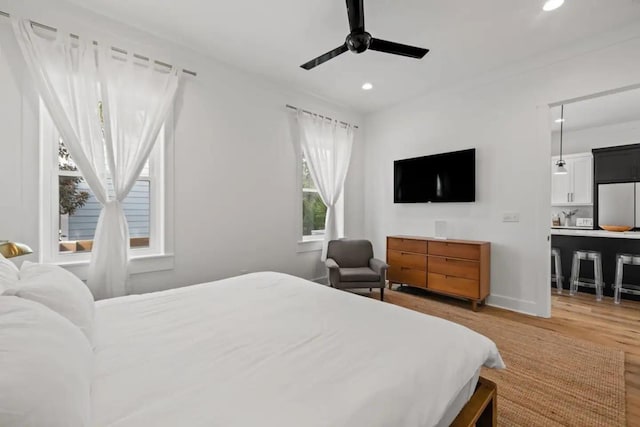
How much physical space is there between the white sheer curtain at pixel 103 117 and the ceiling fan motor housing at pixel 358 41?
185cm

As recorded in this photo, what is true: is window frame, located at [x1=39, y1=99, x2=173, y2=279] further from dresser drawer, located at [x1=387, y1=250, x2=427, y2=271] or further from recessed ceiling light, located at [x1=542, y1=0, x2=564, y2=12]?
recessed ceiling light, located at [x1=542, y1=0, x2=564, y2=12]

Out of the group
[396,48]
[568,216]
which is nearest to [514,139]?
[396,48]

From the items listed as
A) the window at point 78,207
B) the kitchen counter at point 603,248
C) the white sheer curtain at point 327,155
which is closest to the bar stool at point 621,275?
the kitchen counter at point 603,248

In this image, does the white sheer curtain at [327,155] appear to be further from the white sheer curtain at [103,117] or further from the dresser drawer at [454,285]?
the white sheer curtain at [103,117]

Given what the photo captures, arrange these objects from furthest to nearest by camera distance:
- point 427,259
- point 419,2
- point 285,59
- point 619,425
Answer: point 427,259, point 285,59, point 419,2, point 619,425

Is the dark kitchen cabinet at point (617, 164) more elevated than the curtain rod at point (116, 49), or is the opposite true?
the curtain rod at point (116, 49)

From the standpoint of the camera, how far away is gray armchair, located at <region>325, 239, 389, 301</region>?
3.65m

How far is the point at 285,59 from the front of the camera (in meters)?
3.30

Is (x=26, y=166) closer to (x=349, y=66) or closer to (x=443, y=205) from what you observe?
(x=349, y=66)

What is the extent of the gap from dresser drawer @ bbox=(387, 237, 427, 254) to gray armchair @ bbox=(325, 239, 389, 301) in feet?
1.11

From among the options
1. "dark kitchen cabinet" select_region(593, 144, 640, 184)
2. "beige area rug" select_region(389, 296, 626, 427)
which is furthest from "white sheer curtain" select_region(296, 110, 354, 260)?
"dark kitchen cabinet" select_region(593, 144, 640, 184)

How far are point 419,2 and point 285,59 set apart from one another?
1514mm

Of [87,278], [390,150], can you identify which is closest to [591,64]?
[390,150]

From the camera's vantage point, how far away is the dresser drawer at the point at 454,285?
3.45m
